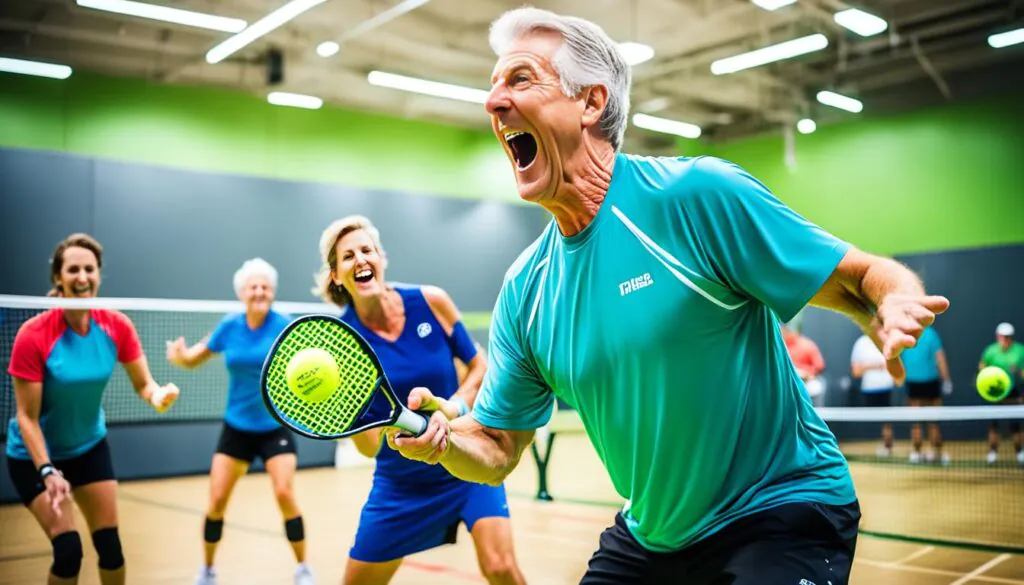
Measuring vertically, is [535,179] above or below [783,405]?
above

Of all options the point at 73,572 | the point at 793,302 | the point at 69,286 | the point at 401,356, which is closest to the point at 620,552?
the point at 793,302

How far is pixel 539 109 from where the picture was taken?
7.97 ft

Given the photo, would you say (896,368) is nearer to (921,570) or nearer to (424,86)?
(921,570)

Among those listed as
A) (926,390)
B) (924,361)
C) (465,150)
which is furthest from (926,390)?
(465,150)

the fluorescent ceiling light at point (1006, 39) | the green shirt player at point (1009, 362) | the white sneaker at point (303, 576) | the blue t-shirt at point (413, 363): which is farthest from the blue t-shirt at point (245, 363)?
the fluorescent ceiling light at point (1006, 39)

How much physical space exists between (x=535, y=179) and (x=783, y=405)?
0.89m

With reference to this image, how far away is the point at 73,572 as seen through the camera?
502cm

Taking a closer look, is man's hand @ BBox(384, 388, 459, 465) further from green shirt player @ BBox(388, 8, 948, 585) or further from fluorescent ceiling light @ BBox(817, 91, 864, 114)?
fluorescent ceiling light @ BBox(817, 91, 864, 114)

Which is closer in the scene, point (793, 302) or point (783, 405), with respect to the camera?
point (793, 302)

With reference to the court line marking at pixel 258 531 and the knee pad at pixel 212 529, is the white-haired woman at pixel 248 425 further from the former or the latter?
the court line marking at pixel 258 531

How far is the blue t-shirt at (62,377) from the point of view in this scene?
523 centimetres

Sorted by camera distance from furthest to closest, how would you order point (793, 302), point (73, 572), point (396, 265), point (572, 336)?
point (396, 265)
point (73, 572)
point (572, 336)
point (793, 302)

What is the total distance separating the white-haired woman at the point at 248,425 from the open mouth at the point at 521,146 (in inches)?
192

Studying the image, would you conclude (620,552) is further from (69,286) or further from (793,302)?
(69,286)
